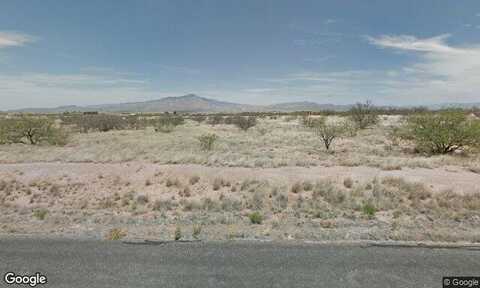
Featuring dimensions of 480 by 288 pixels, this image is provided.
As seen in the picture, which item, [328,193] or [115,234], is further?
[328,193]

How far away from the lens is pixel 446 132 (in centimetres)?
2033

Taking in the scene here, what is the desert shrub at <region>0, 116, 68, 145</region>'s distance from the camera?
26.7m

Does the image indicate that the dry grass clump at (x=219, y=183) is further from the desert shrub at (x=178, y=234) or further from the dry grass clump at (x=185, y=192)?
the desert shrub at (x=178, y=234)

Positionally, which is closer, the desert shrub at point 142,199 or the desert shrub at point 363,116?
the desert shrub at point 142,199

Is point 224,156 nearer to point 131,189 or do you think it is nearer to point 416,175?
point 131,189

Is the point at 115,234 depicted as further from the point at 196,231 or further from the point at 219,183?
the point at 219,183

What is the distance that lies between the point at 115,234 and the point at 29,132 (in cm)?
2571

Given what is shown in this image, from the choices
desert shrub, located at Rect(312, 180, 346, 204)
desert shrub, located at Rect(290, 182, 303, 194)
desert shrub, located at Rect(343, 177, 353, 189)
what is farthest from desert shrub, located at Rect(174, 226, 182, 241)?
desert shrub, located at Rect(343, 177, 353, 189)

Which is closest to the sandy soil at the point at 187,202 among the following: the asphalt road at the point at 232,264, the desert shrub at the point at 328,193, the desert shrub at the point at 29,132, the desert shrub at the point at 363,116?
the desert shrub at the point at 328,193

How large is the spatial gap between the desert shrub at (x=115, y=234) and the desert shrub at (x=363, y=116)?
130 ft

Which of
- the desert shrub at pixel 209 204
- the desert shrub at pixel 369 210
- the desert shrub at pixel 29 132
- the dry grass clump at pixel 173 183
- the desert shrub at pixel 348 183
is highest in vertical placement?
the desert shrub at pixel 29 132

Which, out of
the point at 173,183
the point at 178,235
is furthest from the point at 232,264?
the point at 173,183

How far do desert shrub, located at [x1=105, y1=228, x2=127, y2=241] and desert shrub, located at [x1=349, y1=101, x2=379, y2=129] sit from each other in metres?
39.6

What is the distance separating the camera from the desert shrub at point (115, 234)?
6.71 m
